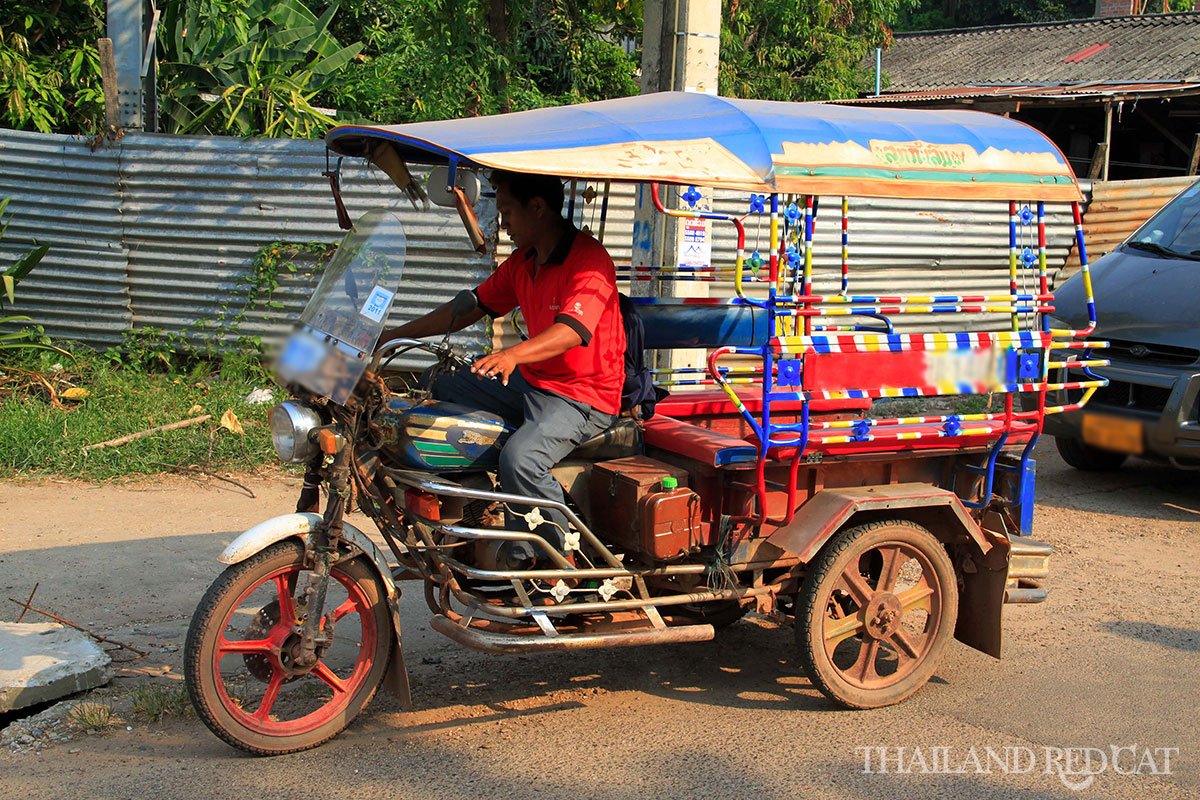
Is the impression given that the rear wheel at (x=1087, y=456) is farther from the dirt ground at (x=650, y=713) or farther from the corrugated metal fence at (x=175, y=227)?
the corrugated metal fence at (x=175, y=227)

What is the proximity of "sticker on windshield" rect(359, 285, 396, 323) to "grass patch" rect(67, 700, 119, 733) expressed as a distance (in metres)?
1.63

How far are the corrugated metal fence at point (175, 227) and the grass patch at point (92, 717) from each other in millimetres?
4724

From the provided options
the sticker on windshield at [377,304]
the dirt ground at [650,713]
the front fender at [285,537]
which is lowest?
the dirt ground at [650,713]

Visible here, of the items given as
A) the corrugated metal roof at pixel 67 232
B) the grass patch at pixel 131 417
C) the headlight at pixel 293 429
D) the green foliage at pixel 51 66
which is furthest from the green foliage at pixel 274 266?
the headlight at pixel 293 429

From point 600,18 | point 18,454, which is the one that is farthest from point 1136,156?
point 18,454

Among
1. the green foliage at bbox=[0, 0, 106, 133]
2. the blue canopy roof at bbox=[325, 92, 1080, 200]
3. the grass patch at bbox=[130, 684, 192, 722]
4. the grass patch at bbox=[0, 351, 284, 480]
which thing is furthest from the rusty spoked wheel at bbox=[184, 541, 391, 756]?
the green foliage at bbox=[0, 0, 106, 133]

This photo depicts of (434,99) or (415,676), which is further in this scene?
(434,99)

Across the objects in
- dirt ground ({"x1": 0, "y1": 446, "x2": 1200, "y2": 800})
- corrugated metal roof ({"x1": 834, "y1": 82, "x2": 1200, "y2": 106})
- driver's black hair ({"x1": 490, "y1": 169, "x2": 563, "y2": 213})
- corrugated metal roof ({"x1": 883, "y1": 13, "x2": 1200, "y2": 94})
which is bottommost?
A: dirt ground ({"x1": 0, "y1": 446, "x2": 1200, "y2": 800})

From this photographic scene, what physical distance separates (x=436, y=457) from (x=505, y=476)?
9.4 inches

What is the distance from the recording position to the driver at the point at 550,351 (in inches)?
159

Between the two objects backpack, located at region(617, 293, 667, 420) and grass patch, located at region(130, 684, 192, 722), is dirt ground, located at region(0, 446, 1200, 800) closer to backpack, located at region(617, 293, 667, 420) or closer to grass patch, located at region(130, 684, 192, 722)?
grass patch, located at region(130, 684, 192, 722)

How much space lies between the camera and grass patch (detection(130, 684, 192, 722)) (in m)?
4.09

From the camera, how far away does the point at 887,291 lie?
10070 millimetres

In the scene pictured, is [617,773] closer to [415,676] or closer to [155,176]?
[415,676]
